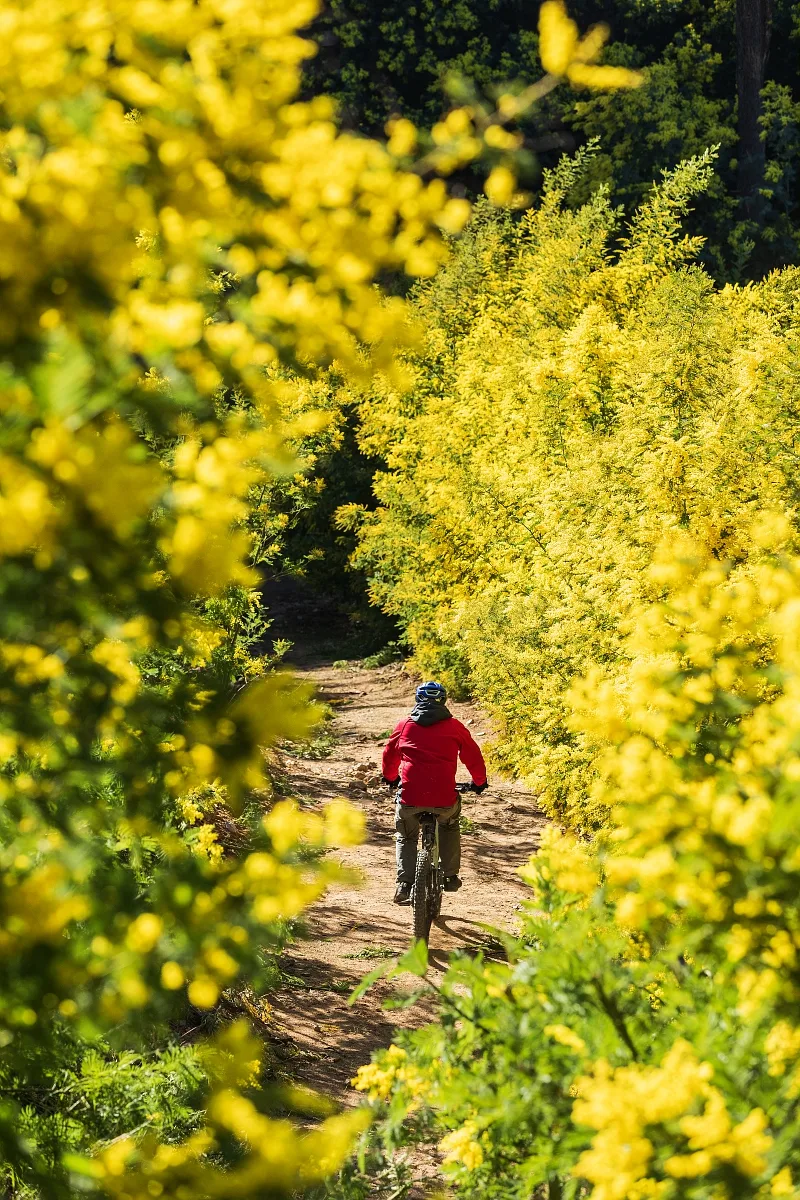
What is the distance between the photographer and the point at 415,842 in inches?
297

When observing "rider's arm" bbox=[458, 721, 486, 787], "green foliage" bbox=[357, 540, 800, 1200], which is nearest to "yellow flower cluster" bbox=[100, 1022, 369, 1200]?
"green foliage" bbox=[357, 540, 800, 1200]

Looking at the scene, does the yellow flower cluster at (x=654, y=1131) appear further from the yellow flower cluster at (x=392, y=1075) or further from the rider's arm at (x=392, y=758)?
the rider's arm at (x=392, y=758)

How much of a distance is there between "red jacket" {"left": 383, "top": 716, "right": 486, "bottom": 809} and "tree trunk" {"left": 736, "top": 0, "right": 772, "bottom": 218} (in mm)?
17237

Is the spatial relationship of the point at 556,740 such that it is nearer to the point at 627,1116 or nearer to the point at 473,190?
the point at 627,1116

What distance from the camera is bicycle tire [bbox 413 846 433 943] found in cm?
721

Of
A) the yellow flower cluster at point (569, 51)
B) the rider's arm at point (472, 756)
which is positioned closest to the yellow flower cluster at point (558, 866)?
the yellow flower cluster at point (569, 51)

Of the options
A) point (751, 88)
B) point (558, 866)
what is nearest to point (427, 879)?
point (558, 866)

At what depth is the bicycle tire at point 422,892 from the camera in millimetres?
7211

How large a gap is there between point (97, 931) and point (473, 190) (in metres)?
22.9

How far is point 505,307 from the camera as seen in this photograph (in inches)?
619

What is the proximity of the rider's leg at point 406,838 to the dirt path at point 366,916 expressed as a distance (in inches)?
19.6

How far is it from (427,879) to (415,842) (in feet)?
1.18

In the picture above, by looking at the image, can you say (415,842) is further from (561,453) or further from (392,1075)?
(392,1075)

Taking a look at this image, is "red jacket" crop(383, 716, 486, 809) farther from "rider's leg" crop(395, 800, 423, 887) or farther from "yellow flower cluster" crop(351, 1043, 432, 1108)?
"yellow flower cluster" crop(351, 1043, 432, 1108)
